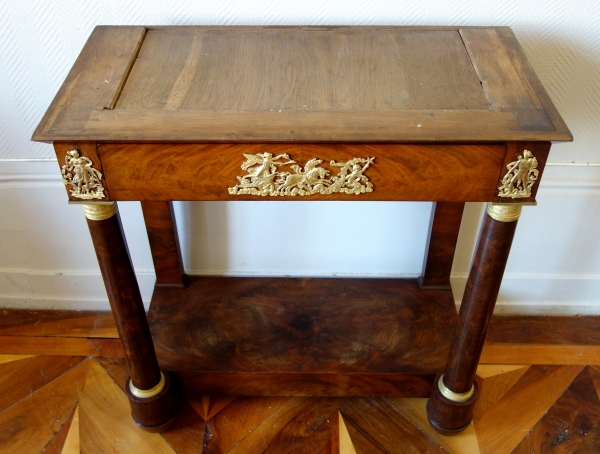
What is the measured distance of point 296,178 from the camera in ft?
2.57

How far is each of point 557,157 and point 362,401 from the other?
67cm

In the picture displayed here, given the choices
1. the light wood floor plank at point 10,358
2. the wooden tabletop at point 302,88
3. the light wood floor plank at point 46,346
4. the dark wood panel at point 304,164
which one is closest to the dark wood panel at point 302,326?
the light wood floor plank at point 46,346

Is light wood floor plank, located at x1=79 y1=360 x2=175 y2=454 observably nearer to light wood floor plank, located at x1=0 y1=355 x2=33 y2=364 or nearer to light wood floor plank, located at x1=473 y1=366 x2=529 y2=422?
light wood floor plank, located at x1=0 y1=355 x2=33 y2=364

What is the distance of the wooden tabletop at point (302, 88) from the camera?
75 cm

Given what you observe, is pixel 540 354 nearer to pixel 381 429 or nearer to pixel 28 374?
pixel 381 429

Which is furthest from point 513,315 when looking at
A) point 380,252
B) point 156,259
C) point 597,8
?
point 156,259

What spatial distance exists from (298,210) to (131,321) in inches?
18.3

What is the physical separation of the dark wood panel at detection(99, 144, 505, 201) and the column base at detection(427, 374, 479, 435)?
51cm

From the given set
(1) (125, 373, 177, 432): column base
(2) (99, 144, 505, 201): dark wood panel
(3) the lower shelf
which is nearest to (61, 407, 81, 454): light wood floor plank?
(1) (125, 373, 177, 432): column base

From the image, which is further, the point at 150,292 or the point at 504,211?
the point at 150,292

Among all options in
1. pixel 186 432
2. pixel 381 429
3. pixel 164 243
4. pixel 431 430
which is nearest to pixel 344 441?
pixel 381 429

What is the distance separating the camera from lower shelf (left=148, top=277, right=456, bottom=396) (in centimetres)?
118

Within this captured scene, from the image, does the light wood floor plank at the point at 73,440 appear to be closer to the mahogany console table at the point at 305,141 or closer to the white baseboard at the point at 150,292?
the mahogany console table at the point at 305,141

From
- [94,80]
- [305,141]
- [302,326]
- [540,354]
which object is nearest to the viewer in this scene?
[305,141]
